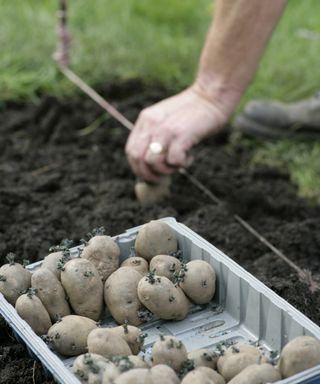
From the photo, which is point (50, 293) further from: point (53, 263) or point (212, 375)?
point (212, 375)

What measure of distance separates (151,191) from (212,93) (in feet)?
1.20

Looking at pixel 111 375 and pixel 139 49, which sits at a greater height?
pixel 111 375

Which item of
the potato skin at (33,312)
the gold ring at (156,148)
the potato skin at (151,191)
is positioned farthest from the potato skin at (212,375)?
the potato skin at (151,191)

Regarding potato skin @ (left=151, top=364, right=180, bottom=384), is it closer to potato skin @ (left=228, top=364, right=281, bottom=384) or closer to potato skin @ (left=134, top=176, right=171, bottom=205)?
potato skin @ (left=228, top=364, right=281, bottom=384)

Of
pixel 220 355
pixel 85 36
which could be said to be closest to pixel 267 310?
pixel 220 355

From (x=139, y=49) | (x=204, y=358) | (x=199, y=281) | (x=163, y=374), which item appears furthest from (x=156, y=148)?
(x=139, y=49)

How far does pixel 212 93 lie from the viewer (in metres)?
2.72

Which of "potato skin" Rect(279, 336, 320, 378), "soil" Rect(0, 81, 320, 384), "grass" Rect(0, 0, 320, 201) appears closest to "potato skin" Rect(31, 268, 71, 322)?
"soil" Rect(0, 81, 320, 384)

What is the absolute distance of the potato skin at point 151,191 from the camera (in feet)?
9.01

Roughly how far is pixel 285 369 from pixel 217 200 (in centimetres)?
128

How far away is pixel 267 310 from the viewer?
184cm

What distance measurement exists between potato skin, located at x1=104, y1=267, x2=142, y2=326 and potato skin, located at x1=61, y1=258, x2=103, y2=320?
0.08ft

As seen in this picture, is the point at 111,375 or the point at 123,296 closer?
the point at 111,375

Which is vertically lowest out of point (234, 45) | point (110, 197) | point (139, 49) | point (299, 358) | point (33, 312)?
point (110, 197)
